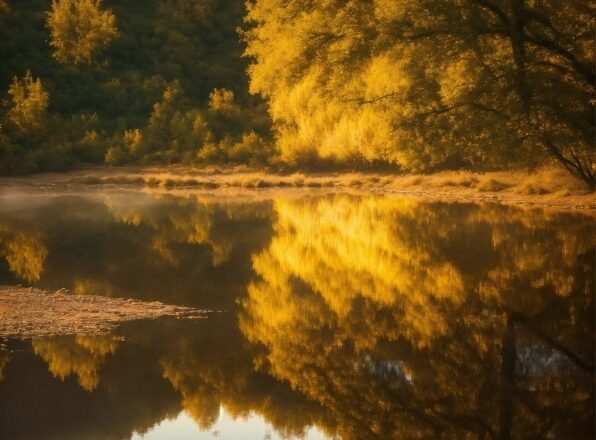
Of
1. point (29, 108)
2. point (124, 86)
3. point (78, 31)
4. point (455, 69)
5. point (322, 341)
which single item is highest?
point (78, 31)

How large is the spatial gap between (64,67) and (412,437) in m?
50.8

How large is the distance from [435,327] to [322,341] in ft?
4.43

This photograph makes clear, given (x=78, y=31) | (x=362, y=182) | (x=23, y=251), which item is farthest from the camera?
(x=78, y=31)

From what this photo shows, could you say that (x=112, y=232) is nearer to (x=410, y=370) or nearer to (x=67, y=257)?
(x=67, y=257)

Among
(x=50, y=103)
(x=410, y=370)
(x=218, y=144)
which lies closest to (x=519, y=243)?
(x=410, y=370)

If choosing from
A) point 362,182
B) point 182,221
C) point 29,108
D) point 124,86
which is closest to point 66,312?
point 182,221

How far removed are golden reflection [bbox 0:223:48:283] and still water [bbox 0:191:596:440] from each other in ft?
0.37

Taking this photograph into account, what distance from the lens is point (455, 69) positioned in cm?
2155

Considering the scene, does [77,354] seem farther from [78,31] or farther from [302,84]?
[78,31]

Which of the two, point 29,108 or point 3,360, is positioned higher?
point 29,108

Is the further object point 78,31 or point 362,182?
point 78,31

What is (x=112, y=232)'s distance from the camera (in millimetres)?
23094

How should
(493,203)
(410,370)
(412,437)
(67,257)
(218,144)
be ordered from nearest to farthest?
1. (412,437)
2. (410,370)
3. (67,257)
4. (493,203)
5. (218,144)

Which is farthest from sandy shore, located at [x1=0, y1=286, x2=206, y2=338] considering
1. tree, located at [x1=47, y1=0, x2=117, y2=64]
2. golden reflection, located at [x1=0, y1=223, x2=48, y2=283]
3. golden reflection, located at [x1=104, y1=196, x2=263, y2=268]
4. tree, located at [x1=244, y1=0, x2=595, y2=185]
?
tree, located at [x1=47, y1=0, x2=117, y2=64]
